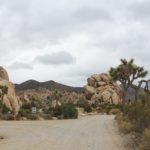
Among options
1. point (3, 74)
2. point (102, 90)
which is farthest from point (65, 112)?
point (102, 90)

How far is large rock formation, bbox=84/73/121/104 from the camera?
106 meters

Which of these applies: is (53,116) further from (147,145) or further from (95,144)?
(147,145)

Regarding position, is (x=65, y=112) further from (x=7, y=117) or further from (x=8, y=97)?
(x=8, y=97)

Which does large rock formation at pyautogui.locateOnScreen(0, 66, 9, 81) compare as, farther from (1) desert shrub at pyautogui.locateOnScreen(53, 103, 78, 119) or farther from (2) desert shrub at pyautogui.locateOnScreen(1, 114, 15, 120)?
(2) desert shrub at pyautogui.locateOnScreen(1, 114, 15, 120)

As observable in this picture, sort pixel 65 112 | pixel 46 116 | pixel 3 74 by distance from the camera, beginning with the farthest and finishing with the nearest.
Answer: pixel 3 74, pixel 65 112, pixel 46 116

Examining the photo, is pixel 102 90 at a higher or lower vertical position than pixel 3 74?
lower

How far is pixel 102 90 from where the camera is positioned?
109500 millimetres

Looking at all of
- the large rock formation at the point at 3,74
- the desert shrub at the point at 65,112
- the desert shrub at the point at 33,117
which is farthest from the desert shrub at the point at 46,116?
the large rock formation at the point at 3,74

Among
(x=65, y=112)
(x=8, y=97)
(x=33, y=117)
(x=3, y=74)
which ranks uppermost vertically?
(x=3, y=74)

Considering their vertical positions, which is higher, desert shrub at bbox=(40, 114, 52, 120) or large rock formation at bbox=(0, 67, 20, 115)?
large rock formation at bbox=(0, 67, 20, 115)

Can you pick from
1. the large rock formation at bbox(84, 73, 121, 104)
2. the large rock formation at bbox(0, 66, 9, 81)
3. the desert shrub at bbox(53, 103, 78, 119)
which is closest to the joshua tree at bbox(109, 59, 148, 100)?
the desert shrub at bbox(53, 103, 78, 119)

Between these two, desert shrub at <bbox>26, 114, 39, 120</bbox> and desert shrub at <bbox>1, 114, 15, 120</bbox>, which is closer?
desert shrub at <bbox>1, 114, 15, 120</bbox>

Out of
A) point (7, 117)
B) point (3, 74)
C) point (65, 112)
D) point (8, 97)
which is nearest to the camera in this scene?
point (7, 117)

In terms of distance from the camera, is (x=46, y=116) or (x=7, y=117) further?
(x=46, y=116)
